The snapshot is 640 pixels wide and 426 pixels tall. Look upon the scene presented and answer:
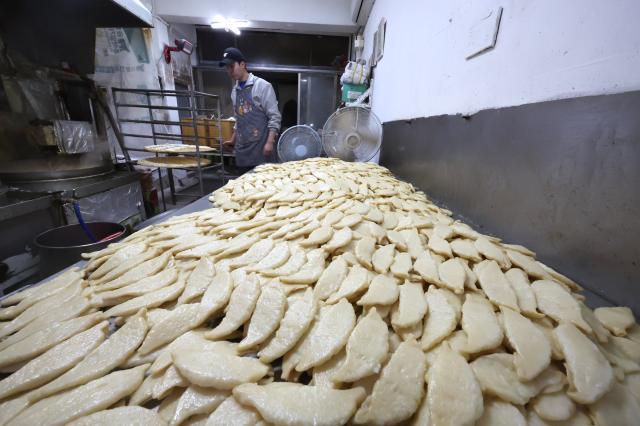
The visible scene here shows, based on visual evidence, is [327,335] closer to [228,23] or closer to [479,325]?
[479,325]

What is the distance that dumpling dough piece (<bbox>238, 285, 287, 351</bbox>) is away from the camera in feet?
2.29

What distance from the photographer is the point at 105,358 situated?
67cm

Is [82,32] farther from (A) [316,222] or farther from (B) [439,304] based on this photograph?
(B) [439,304]

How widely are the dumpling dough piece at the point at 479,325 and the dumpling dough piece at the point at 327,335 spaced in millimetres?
315

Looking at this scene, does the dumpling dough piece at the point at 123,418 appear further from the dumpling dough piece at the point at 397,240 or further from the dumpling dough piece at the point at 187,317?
the dumpling dough piece at the point at 397,240

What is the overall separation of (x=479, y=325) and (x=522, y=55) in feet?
4.49

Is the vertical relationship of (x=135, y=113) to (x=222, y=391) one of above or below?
above

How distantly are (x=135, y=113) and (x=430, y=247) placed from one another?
565cm

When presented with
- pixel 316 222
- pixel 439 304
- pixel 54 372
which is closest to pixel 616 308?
pixel 439 304

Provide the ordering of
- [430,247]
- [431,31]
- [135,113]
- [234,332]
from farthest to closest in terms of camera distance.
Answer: [135,113]
[431,31]
[430,247]
[234,332]

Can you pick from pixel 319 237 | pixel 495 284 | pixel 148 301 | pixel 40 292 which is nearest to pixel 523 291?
pixel 495 284

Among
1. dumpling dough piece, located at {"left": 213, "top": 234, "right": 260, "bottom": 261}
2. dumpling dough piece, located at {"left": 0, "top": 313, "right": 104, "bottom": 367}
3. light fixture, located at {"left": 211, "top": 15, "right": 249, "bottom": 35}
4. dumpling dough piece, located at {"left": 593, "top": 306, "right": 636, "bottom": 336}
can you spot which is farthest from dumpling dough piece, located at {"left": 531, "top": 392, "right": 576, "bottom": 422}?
light fixture, located at {"left": 211, "top": 15, "right": 249, "bottom": 35}

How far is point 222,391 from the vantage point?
592 millimetres

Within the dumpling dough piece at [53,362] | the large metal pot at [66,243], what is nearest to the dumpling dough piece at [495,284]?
the dumpling dough piece at [53,362]
